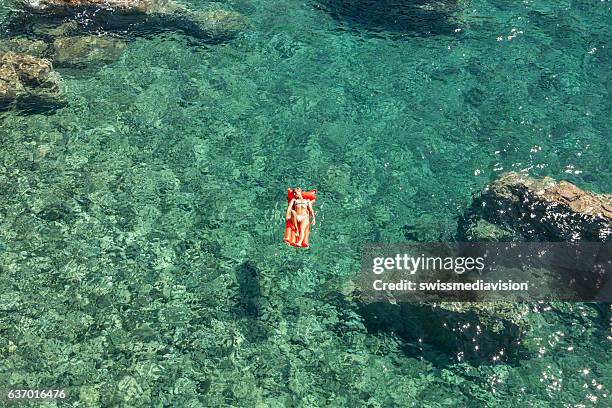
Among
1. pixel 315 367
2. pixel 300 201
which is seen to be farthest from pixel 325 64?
pixel 315 367

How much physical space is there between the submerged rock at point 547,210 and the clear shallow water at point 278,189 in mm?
1188

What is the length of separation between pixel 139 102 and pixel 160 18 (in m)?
4.71

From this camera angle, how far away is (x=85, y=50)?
21078 mm

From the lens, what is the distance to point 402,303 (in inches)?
568

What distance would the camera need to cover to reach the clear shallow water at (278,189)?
13.4 m

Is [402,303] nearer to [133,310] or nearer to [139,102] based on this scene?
[133,310]

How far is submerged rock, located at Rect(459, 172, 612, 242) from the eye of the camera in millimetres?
15219

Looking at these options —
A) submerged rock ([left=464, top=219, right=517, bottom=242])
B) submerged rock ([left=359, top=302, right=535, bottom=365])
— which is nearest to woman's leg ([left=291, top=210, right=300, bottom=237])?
submerged rock ([left=359, top=302, right=535, bottom=365])

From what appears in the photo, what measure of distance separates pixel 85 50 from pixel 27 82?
2.54m

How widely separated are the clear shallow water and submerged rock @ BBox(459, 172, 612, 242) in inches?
46.8

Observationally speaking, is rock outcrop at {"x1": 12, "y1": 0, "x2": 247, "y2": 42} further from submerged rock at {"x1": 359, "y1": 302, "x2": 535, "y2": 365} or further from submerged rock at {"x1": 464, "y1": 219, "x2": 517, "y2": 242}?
submerged rock at {"x1": 359, "y1": 302, "x2": 535, "y2": 365}

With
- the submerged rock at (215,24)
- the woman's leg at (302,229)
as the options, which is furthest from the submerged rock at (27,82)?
the woman's leg at (302,229)

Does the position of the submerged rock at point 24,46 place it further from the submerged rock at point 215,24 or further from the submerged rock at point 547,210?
the submerged rock at point 547,210

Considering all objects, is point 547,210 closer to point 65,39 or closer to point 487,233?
point 487,233
